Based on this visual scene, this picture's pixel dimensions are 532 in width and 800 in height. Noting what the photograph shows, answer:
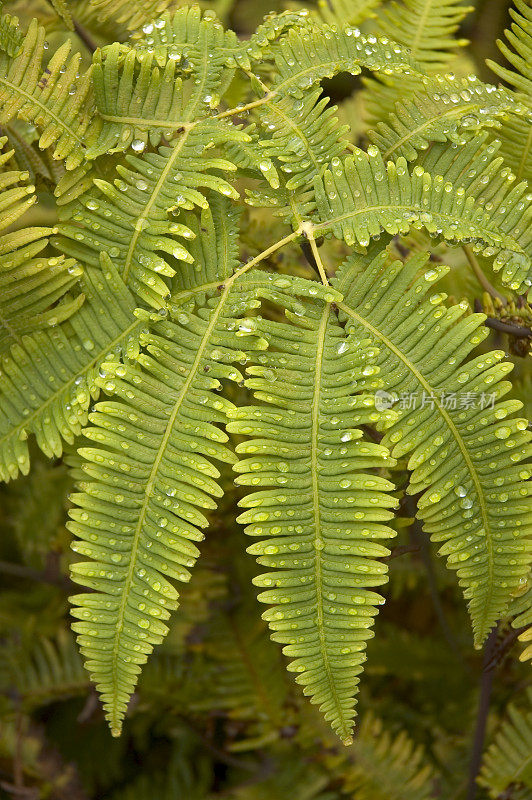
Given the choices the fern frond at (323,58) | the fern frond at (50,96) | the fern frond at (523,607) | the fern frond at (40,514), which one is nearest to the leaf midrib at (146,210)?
the fern frond at (50,96)

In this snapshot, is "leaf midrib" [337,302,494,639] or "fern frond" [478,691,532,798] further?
"fern frond" [478,691,532,798]

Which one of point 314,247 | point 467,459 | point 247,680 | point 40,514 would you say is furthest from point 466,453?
point 40,514

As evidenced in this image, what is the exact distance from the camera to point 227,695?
2197mm

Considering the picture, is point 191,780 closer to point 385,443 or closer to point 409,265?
point 385,443

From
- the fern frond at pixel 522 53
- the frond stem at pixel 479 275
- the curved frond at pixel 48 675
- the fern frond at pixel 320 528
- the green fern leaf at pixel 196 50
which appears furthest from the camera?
the curved frond at pixel 48 675

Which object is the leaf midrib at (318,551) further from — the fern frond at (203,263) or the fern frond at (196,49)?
the fern frond at (196,49)

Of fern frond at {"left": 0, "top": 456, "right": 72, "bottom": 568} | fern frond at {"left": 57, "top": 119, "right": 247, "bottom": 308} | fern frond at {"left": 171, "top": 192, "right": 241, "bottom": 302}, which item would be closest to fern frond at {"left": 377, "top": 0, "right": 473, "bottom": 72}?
fern frond at {"left": 57, "top": 119, "right": 247, "bottom": 308}

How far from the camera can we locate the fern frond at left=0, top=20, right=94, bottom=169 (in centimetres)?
133

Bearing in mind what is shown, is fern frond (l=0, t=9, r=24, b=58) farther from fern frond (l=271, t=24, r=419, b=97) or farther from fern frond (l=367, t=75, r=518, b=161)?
fern frond (l=367, t=75, r=518, b=161)

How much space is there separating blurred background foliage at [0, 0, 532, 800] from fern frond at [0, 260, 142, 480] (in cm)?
63

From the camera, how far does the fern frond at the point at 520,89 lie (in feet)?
5.04

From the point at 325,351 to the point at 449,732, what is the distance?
173cm

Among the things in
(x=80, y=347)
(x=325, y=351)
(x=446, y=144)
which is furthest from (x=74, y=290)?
(x=446, y=144)

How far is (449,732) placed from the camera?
91.8 inches
